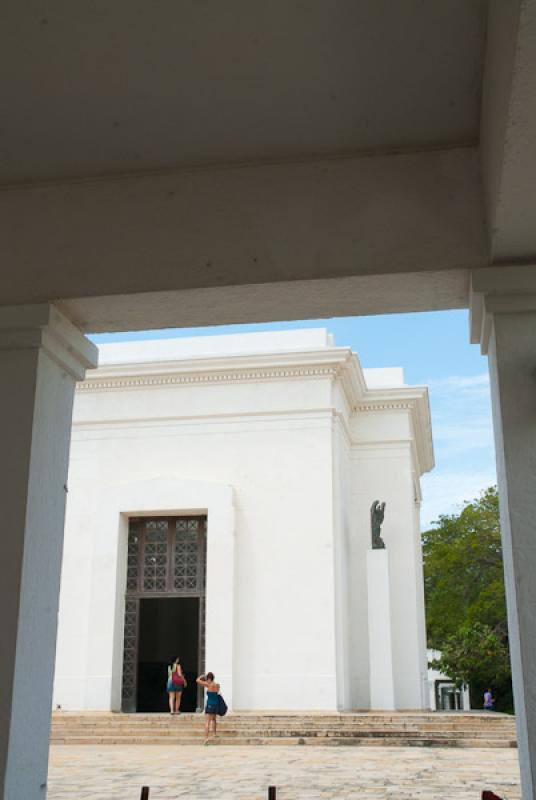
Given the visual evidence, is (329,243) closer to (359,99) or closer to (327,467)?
(359,99)

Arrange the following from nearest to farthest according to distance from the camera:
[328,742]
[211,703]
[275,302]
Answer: [275,302] → [328,742] → [211,703]

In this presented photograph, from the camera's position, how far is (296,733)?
13758 mm

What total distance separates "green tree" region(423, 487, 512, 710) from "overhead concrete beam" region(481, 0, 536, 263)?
28.2 m

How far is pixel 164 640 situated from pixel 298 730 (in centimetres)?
820

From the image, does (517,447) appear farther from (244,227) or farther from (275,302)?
(244,227)

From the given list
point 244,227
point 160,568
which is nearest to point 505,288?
point 244,227

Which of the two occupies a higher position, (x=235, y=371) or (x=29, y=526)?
(x=235, y=371)

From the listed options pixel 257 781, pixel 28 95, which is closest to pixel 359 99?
pixel 28 95

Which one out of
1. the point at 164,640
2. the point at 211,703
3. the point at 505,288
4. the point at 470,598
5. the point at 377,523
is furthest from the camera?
the point at 470,598

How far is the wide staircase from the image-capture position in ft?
44.2

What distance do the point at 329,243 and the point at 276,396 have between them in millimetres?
14233

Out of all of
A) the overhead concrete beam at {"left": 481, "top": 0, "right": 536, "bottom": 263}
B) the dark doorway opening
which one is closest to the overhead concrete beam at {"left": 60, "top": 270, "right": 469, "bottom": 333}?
the overhead concrete beam at {"left": 481, "top": 0, "right": 536, "bottom": 263}

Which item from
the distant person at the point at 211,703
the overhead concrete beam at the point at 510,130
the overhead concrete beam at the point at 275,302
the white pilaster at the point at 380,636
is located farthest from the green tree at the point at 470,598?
the overhead concrete beam at the point at 510,130

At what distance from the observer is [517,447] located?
136 inches
